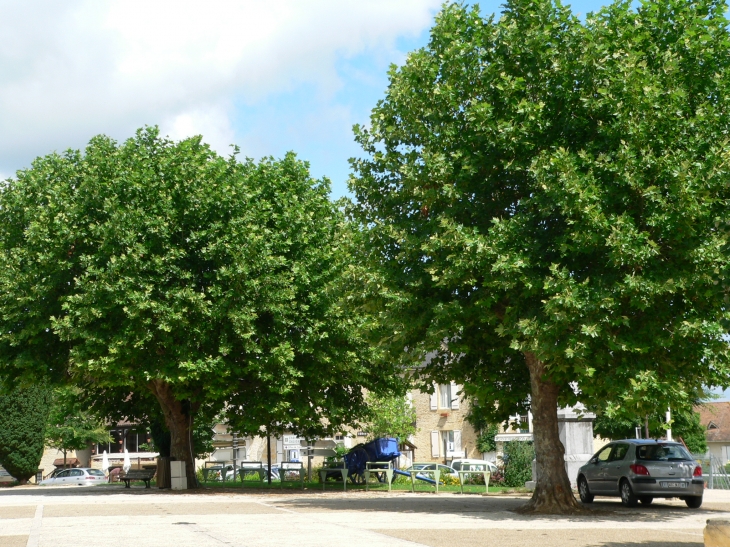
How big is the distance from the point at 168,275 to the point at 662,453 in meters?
15.2

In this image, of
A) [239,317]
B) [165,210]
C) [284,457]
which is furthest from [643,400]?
[284,457]

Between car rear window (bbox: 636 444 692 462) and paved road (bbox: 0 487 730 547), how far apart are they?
1.16 metres

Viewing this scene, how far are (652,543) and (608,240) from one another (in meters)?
5.69

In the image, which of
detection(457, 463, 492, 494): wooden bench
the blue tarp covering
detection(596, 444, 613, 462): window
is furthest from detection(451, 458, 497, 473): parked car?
detection(596, 444, 613, 462): window

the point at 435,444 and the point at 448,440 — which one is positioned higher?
the point at 448,440

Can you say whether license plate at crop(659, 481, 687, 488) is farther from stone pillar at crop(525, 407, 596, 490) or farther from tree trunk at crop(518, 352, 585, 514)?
stone pillar at crop(525, 407, 596, 490)

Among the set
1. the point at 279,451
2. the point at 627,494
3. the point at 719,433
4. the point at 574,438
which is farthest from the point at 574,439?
the point at 719,433

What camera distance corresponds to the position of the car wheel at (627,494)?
67.7 feet

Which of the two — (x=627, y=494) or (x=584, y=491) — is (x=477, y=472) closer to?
(x=584, y=491)

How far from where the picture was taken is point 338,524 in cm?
1539

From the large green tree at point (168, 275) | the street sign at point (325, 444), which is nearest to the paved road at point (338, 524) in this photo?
the large green tree at point (168, 275)

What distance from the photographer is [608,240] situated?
51.8 ft

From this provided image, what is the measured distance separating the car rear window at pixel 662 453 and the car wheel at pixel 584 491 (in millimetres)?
2149

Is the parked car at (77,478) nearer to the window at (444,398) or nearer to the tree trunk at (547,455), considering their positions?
the window at (444,398)
